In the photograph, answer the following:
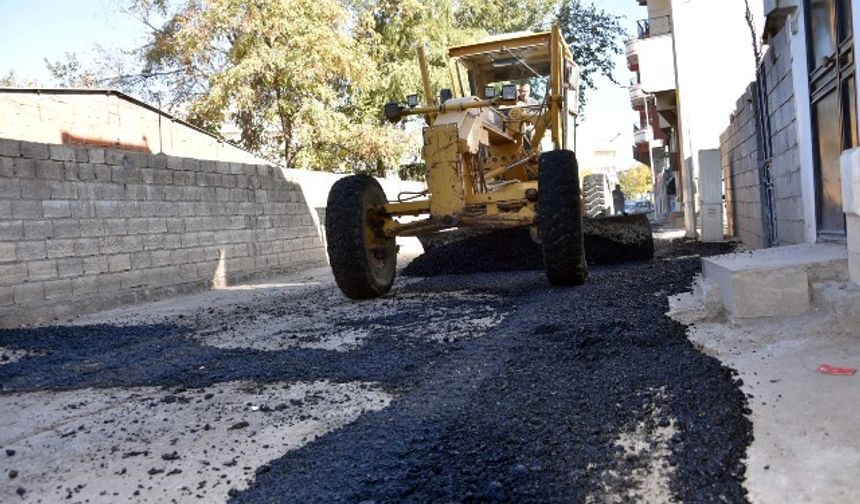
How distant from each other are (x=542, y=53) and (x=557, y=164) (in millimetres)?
2682

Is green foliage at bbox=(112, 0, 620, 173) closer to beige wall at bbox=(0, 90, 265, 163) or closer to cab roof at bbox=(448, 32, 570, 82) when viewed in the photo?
beige wall at bbox=(0, 90, 265, 163)

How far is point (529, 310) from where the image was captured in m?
5.50

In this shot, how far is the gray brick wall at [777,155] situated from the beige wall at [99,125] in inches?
404

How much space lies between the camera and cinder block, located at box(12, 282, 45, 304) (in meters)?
6.36

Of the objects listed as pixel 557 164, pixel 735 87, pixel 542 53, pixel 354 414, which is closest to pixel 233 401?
pixel 354 414

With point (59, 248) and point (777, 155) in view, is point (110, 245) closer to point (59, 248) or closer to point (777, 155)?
point (59, 248)

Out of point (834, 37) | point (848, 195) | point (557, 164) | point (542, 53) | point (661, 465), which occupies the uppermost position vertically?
point (542, 53)

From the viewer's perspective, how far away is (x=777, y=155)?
6.70 metres

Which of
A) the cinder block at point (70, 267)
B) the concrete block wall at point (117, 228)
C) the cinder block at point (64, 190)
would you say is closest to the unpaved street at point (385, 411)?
the concrete block wall at point (117, 228)

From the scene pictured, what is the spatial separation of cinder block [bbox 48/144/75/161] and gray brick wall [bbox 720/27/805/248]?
647 centimetres

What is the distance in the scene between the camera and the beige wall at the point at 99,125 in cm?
1356

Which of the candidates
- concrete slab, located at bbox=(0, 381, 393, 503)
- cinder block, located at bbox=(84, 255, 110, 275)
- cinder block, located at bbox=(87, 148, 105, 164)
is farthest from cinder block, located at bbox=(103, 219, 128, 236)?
concrete slab, located at bbox=(0, 381, 393, 503)

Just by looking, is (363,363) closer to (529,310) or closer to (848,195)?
(529,310)

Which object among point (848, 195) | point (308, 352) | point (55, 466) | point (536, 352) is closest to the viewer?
point (55, 466)
